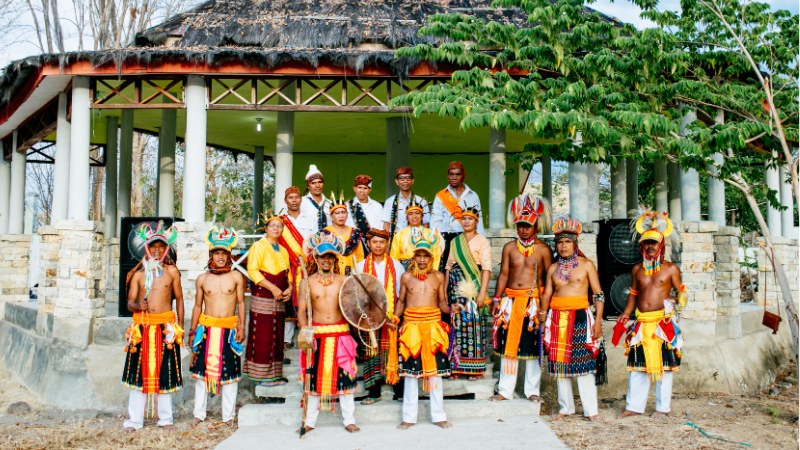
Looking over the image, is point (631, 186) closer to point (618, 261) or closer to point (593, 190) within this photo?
point (593, 190)

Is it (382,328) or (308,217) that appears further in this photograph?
(308,217)

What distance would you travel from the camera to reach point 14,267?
1176 cm

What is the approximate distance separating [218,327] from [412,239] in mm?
1946

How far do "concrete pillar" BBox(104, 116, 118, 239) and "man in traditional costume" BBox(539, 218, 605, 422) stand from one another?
923 centimetres

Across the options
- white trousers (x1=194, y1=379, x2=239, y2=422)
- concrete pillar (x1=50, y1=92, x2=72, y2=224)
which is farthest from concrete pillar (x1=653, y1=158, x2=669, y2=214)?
concrete pillar (x1=50, y1=92, x2=72, y2=224)

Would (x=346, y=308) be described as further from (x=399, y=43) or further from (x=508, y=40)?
(x=399, y=43)

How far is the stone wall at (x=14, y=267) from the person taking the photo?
37.6ft

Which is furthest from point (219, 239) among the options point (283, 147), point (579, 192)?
point (579, 192)

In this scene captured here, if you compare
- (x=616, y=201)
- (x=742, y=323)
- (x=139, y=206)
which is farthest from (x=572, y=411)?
(x=139, y=206)

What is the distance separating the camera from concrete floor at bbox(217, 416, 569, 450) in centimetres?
526

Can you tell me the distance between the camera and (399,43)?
8.95 metres

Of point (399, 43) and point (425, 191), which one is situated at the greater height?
point (399, 43)

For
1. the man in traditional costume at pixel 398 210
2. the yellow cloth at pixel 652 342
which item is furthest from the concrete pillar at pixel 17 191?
the yellow cloth at pixel 652 342

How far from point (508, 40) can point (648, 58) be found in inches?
57.7
